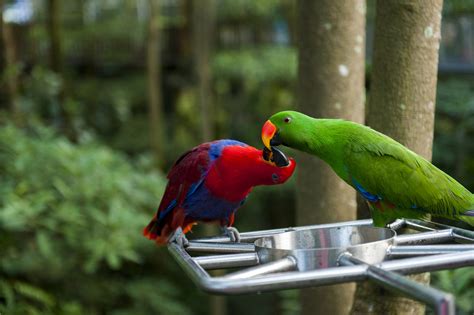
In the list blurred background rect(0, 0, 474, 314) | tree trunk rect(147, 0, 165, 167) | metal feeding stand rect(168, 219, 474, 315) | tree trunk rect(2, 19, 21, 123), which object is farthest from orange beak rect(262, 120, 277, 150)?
tree trunk rect(147, 0, 165, 167)

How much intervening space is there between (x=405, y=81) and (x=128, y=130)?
890cm

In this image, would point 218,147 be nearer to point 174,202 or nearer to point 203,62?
point 174,202

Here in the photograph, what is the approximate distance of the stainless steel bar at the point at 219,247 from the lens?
2.07 m

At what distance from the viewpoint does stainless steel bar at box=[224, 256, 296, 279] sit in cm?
151

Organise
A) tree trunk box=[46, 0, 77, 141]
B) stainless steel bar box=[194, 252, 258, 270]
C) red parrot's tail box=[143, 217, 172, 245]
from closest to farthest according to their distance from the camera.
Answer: stainless steel bar box=[194, 252, 258, 270]
red parrot's tail box=[143, 217, 172, 245]
tree trunk box=[46, 0, 77, 141]

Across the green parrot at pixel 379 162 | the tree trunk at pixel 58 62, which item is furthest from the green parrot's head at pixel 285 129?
the tree trunk at pixel 58 62

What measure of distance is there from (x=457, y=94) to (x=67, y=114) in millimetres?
4694

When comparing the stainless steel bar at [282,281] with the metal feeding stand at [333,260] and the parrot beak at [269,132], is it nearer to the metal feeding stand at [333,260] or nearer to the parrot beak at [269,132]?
the metal feeding stand at [333,260]

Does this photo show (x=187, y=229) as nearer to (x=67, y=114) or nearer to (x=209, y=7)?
(x=67, y=114)

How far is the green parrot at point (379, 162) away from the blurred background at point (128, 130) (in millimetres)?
1960

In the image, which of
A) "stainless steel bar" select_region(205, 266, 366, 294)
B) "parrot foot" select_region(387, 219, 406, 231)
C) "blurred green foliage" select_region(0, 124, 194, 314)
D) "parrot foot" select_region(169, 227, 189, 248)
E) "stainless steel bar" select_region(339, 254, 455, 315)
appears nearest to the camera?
"stainless steel bar" select_region(339, 254, 455, 315)

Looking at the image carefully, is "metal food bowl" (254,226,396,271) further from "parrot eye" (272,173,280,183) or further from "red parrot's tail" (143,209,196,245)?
"red parrot's tail" (143,209,196,245)

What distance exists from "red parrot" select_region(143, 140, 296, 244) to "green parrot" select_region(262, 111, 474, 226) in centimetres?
12

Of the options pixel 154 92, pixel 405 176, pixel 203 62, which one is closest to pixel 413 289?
pixel 405 176
